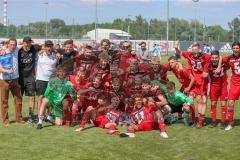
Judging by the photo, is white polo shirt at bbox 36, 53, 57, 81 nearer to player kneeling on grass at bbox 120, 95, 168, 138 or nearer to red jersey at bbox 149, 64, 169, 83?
player kneeling on grass at bbox 120, 95, 168, 138

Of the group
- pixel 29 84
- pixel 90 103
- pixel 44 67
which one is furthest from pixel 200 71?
pixel 29 84

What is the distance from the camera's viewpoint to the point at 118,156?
8.16 meters

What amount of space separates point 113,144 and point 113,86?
228 cm

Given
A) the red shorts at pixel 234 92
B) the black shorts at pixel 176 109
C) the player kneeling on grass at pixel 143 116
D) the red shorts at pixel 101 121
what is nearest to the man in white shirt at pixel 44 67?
the red shorts at pixel 101 121

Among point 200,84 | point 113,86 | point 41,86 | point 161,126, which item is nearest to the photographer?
point 161,126

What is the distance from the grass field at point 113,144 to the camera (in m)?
8.21

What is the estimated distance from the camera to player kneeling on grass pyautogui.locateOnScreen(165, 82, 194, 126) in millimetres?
11055

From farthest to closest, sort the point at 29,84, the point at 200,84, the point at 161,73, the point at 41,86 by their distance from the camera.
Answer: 1. the point at 161,73
2. the point at 29,84
3. the point at 41,86
4. the point at 200,84

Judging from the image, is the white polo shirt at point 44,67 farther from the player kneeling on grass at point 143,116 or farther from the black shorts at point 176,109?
the black shorts at point 176,109

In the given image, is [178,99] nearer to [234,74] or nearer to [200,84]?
[200,84]

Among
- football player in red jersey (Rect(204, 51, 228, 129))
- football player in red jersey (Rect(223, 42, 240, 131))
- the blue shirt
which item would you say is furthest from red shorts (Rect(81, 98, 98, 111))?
football player in red jersey (Rect(223, 42, 240, 131))

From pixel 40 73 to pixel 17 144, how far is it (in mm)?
2622

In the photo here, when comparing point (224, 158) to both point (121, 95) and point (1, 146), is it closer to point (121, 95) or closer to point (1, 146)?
point (121, 95)

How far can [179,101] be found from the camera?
1127 centimetres
